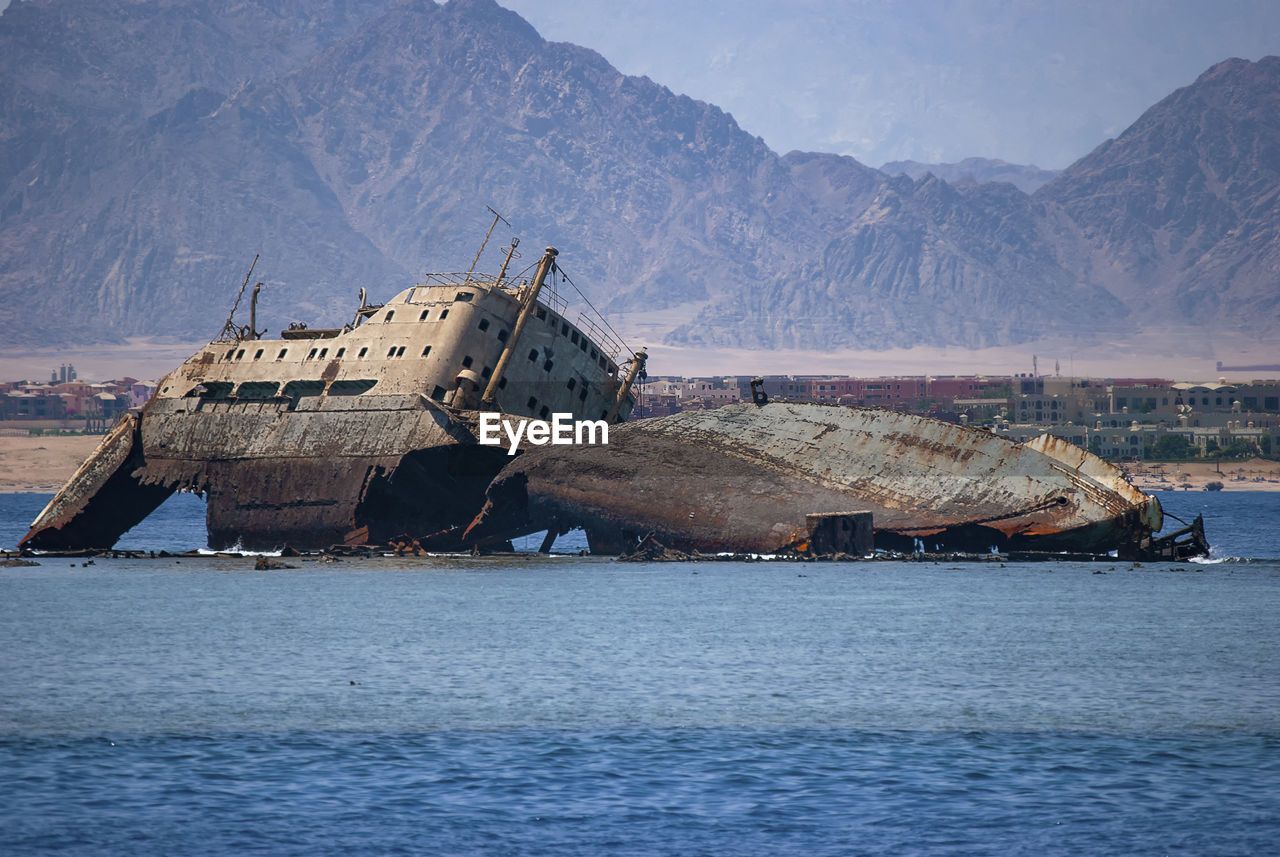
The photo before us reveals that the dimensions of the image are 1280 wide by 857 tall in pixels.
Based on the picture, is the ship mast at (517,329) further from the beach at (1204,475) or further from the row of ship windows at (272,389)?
the beach at (1204,475)

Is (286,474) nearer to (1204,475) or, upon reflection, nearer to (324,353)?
(324,353)

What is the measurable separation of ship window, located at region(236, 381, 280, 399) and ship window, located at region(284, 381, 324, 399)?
48cm

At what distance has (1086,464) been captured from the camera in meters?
43.5

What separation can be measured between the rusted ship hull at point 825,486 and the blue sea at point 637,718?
2.14m

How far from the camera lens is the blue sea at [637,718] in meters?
17.8

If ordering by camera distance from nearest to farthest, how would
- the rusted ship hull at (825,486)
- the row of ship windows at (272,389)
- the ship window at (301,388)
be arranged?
1. the rusted ship hull at (825,486)
2. the row of ship windows at (272,389)
3. the ship window at (301,388)

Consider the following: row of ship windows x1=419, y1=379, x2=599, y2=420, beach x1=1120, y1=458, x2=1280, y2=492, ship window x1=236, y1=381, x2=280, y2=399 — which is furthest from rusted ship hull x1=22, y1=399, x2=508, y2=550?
beach x1=1120, y1=458, x2=1280, y2=492

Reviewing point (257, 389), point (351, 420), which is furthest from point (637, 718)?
point (257, 389)

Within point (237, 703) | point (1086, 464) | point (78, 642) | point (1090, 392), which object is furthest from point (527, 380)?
point (1090, 392)

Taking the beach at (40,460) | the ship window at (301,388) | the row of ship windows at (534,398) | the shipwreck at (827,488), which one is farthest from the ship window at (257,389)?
the beach at (40,460)

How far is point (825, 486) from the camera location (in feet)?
143

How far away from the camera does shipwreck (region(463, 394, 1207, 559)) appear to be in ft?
139

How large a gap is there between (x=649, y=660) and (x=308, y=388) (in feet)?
72.6

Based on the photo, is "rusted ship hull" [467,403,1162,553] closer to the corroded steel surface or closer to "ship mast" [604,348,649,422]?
"ship mast" [604,348,649,422]
